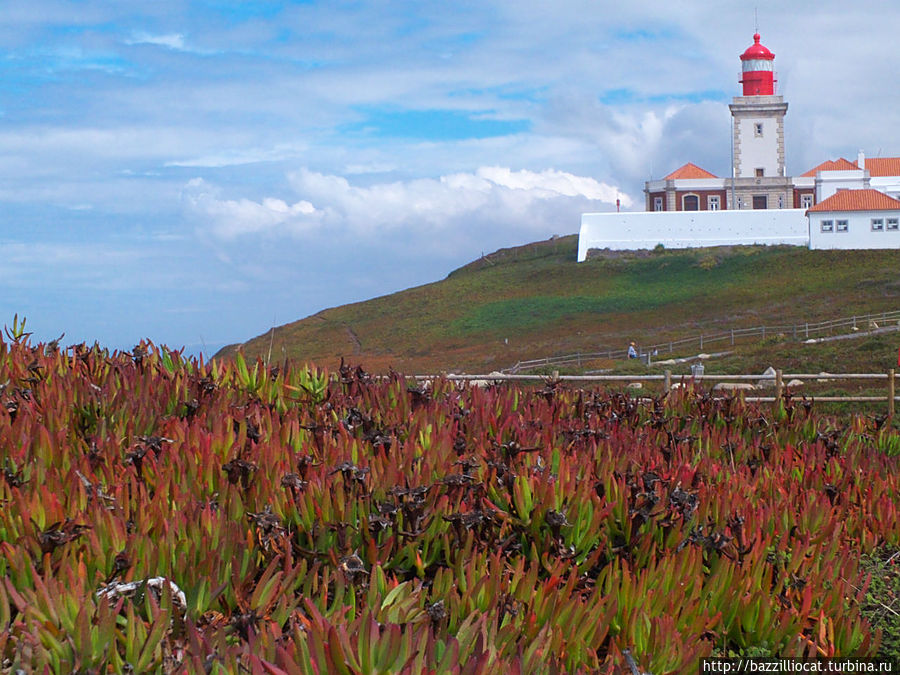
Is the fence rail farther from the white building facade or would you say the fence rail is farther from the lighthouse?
the lighthouse

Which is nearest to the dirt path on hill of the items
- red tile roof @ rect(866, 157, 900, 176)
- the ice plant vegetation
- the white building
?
the white building

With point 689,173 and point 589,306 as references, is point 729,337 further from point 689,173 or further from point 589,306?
point 689,173

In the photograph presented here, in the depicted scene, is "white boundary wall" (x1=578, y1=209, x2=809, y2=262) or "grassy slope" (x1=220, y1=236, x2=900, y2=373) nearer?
"grassy slope" (x1=220, y1=236, x2=900, y2=373)

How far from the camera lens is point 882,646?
12.7 ft

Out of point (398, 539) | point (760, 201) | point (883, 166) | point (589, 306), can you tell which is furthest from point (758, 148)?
point (398, 539)

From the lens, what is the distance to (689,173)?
75250 mm

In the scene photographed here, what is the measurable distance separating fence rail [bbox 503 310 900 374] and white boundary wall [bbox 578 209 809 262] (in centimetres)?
2206

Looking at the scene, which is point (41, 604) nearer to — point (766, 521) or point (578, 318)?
point (766, 521)

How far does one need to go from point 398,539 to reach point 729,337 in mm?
44606

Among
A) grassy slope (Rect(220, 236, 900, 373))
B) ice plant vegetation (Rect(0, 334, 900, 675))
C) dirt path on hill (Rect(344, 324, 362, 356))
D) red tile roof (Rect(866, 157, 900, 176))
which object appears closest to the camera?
ice plant vegetation (Rect(0, 334, 900, 675))

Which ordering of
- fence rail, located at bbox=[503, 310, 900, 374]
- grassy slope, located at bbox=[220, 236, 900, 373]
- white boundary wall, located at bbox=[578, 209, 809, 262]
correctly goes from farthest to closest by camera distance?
white boundary wall, located at bbox=[578, 209, 809, 262], grassy slope, located at bbox=[220, 236, 900, 373], fence rail, located at bbox=[503, 310, 900, 374]

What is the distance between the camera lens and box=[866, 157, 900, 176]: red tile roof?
72375 mm

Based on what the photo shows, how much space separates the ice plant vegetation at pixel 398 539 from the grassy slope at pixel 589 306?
3960 cm

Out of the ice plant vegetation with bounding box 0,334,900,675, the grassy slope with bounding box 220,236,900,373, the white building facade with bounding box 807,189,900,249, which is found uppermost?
the white building facade with bounding box 807,189,900,249
